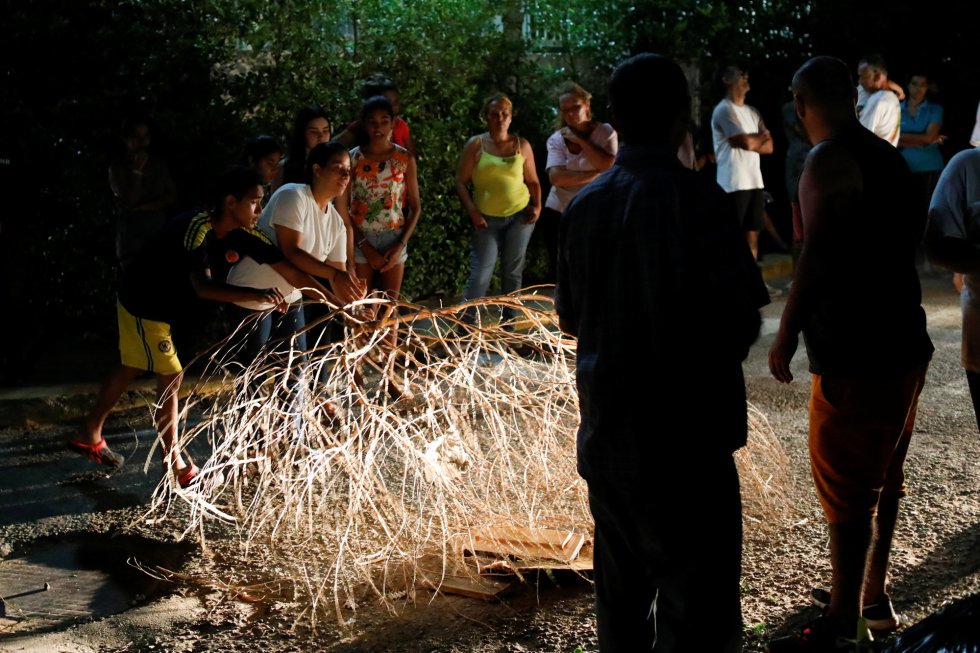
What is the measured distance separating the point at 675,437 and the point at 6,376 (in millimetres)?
6254

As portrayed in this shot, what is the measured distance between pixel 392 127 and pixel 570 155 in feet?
5.21

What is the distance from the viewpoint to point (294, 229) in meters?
6.05

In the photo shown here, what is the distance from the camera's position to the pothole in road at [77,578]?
443 cm

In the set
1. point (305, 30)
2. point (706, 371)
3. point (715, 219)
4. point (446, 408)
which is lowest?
point (446, 408)

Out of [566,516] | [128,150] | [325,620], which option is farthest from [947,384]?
[128,150]

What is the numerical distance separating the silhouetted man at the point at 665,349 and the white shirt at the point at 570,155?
5.14m

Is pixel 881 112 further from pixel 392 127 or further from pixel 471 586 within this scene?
pixel 471 586

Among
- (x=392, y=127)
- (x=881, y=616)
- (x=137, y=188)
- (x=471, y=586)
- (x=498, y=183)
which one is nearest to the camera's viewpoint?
(x=881, y=616)

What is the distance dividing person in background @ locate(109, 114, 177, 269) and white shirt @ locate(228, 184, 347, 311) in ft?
7.23

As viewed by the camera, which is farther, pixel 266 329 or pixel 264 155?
pixel 264 155

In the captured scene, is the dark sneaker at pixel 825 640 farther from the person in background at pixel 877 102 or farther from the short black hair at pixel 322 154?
the person in background at pixel 877 102

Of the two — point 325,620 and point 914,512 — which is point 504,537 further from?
point 914,512

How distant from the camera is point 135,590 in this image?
4.68 metres

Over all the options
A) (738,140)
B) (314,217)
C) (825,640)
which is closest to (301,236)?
(314,217)
